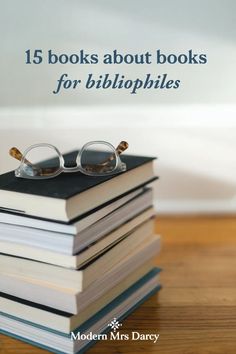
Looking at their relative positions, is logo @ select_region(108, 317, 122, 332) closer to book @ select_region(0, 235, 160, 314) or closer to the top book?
book @ select_region(0, 235, 160, 314)

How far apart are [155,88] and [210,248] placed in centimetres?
34

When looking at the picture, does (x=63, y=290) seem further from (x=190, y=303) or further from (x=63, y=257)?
(x=190, y=303)

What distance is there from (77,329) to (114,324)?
79 millimetres

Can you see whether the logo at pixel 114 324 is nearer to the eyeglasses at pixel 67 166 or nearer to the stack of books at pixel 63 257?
the stack of books at pixel 63 257

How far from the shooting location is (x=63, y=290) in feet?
1.72

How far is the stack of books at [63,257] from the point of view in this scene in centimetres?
52

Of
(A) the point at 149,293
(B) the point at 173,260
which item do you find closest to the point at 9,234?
(A) the point at 149,293

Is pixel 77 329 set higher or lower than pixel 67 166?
lower

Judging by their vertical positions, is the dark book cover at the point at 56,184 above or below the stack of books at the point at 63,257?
above

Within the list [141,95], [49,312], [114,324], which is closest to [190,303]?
[114,324]

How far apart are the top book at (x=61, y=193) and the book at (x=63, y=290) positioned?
0.09m

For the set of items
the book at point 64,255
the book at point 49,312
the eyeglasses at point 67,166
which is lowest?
the book at point 49,312

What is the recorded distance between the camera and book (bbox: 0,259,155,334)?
527 mm

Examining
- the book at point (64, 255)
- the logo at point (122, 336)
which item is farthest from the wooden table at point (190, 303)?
the book at point (64, 255)
